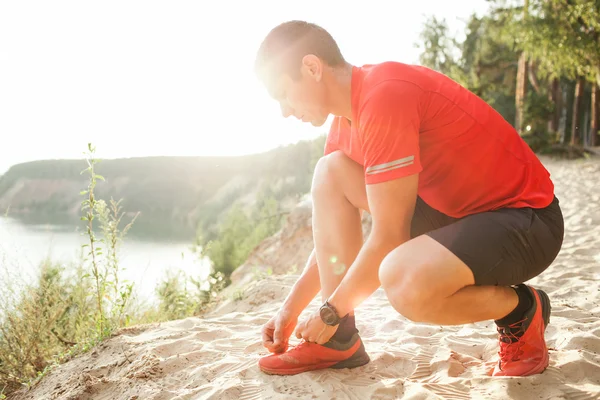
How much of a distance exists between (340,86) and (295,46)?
0.21 meters

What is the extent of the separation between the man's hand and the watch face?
0.02 metres

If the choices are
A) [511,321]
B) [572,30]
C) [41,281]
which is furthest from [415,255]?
[572,30]

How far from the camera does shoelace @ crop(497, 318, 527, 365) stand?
5.66 feet

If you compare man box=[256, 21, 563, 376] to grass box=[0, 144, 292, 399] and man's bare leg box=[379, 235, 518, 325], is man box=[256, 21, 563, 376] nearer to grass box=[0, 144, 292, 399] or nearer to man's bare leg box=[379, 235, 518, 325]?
man's bare leg box=[379, 235, 518, 325]

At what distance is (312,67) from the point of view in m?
1.63

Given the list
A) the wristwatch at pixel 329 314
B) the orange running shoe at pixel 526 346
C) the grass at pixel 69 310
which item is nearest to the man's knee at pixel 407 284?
the wristwatch at pixel 329 314

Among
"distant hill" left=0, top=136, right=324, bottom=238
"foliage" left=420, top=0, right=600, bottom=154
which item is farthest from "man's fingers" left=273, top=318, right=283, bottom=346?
"distant hill" left=0, top=136, right=324, bottom=238

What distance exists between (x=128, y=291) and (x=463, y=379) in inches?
94.1

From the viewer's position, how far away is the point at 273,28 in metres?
1.69

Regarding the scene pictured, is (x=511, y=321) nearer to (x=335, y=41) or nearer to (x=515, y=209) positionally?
(x=515, y=209)

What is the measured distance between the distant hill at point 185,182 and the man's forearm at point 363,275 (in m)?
14.9

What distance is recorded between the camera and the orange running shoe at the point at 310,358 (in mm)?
1869

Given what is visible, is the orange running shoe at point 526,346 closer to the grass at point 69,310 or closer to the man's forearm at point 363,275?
the man's forearm at point 363,275

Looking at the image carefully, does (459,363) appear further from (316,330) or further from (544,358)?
(316,330)
